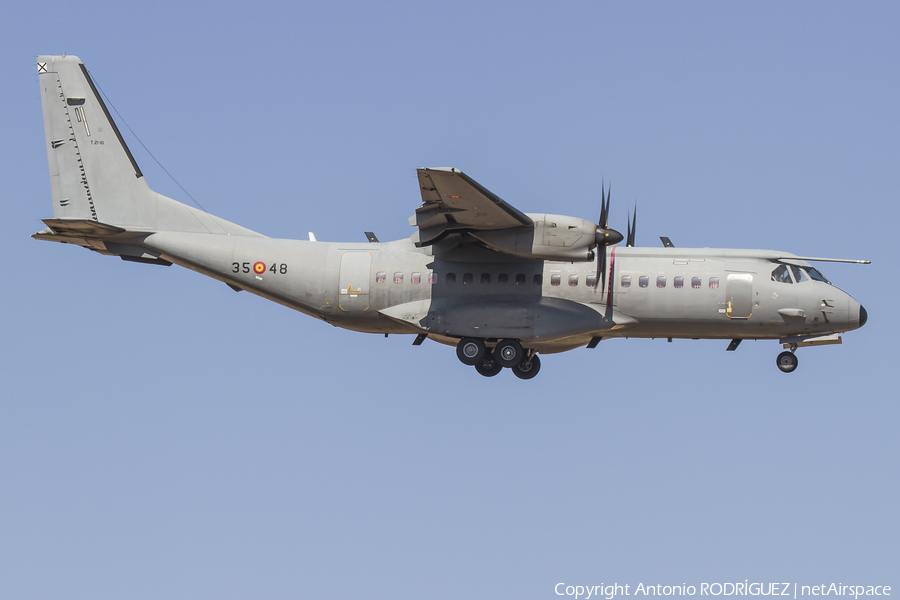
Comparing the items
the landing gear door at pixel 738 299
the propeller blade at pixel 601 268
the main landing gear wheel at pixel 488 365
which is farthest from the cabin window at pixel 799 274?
the main landing gear wheel at pixel 488 365

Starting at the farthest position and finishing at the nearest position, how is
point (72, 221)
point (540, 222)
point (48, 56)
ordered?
point (48, 56), point (72, 221), point (540, 222)

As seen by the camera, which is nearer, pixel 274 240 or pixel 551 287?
pixel 551 287

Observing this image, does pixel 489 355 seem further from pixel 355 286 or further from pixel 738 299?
pixel 738 299

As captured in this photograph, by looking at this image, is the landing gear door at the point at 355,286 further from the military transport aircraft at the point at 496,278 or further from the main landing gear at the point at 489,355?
the main landing gear at the point at 489,355

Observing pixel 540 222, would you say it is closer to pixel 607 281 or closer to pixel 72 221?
pixel 607 281

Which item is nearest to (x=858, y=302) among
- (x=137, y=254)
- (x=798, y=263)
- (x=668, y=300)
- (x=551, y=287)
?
(x=798, y=263)

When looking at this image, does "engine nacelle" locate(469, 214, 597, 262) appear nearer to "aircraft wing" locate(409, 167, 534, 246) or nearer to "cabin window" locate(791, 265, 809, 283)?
"aircraft wing" locate(409, 167, 534, 246)

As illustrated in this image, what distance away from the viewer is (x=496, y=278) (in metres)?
26.3

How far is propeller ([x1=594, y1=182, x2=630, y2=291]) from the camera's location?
82.1 feet

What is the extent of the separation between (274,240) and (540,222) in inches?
289

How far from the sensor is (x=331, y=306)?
88.1ft

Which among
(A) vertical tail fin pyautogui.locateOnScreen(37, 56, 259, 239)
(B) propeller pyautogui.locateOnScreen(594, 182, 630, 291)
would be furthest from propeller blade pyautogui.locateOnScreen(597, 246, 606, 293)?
(A) vertical tail fin pyautogui.locateOnScreen(37, 56, 259, 239)

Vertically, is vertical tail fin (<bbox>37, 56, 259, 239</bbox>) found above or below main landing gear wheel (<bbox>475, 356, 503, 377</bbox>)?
above

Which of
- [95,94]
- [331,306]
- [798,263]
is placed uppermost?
[95,94]
